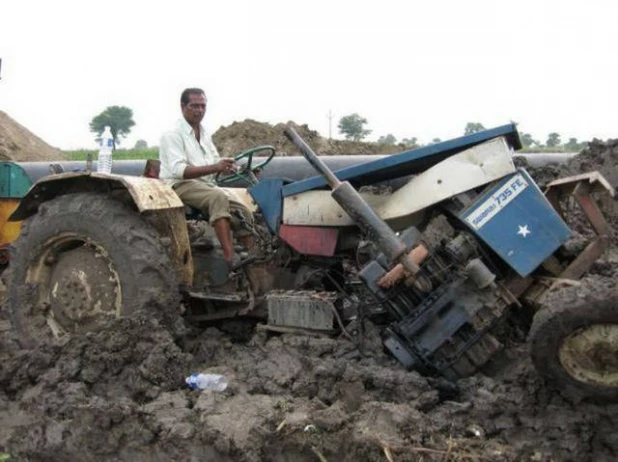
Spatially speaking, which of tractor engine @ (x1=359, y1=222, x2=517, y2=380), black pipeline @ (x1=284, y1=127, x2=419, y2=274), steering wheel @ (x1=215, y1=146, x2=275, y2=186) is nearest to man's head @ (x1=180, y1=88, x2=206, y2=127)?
steering wheel @ (x1=215, y1=146, x2=275, y2=186)

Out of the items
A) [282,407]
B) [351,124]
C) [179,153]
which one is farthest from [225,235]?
[351,124]

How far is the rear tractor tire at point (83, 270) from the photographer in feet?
12.9

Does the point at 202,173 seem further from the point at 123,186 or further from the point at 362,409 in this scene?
the point at 362,409

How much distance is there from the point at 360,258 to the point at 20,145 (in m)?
17.9

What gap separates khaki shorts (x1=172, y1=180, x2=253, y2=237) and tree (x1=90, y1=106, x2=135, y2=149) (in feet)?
188

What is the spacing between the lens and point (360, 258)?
13.4ft

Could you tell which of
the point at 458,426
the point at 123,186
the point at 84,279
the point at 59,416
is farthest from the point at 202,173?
the point at 458,426

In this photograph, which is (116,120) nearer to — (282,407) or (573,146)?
(573,146)

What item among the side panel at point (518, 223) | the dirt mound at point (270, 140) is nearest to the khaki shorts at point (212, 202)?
the side panel at point (518, 223)

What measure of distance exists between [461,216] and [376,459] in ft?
4.43

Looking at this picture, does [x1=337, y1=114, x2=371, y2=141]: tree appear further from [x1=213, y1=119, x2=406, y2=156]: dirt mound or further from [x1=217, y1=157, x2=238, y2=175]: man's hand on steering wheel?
[x1=217, y1=157, x2=238, y2=175]: man's hand on steering wheel

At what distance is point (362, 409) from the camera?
314 centimetres

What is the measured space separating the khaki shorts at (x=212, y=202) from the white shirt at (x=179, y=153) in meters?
0.10

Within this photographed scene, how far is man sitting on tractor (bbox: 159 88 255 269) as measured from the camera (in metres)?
4.37
